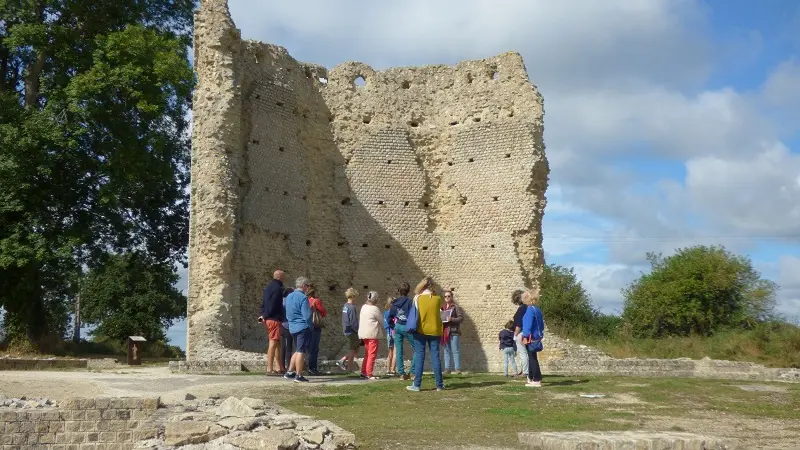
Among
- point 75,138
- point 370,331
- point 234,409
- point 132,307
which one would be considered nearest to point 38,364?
point 75,138

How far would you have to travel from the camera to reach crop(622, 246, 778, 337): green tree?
65.8 feet

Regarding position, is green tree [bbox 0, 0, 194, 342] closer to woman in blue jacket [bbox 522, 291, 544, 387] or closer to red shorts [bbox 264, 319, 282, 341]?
red shorts [bbox 264, 319, 282, 341]

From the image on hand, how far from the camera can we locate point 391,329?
13992mm

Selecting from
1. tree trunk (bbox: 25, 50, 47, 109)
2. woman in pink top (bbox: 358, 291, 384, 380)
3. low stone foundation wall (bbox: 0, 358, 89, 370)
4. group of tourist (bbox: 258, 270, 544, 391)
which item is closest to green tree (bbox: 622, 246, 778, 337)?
group of tourist (bbox: 258, 270, 544, 391)

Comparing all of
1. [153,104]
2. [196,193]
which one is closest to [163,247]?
[153,104]

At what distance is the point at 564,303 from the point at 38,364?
12.3m

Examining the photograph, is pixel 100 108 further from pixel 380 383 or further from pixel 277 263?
pixel 380 383

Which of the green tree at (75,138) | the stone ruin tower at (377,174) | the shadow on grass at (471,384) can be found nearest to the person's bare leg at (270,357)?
the shadow on grass at (471,384)

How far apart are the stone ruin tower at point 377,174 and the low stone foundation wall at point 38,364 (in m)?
3.56

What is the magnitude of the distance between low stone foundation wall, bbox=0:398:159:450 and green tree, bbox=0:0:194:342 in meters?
12.2

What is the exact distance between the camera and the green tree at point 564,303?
20.7 m

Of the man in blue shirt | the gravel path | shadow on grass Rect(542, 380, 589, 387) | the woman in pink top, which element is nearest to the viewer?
the gravel path

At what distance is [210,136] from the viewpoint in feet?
59.2

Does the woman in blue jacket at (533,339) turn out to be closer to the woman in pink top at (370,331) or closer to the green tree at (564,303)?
the woman in pink top at (370,331)
